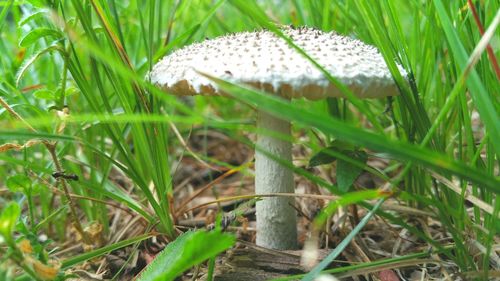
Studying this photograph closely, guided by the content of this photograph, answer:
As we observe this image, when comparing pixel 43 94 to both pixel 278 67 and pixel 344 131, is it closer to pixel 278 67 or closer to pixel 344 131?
pixel 278 67

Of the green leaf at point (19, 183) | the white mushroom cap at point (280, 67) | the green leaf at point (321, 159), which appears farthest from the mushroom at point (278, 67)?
the green leaf at point (19, 183)

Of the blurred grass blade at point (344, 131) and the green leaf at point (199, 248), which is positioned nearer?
the blurred grass blade at point (344, 131)

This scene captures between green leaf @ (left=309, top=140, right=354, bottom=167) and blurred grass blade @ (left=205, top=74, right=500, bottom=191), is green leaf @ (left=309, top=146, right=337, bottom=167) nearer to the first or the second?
green leaf @ (left=309, top=140, right=354, bottom=167)

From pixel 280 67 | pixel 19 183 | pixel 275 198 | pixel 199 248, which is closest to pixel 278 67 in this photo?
pixel 280 67

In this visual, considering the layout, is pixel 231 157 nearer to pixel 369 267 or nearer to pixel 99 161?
pixel 99 161

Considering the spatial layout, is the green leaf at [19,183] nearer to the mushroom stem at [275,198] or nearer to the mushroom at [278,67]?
the mushroom at [278,67]

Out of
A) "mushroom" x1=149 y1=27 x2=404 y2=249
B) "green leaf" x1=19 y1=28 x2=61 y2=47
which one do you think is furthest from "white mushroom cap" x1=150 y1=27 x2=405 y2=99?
"green leaf" x1=19 y1=28 x2=61 y2=47
